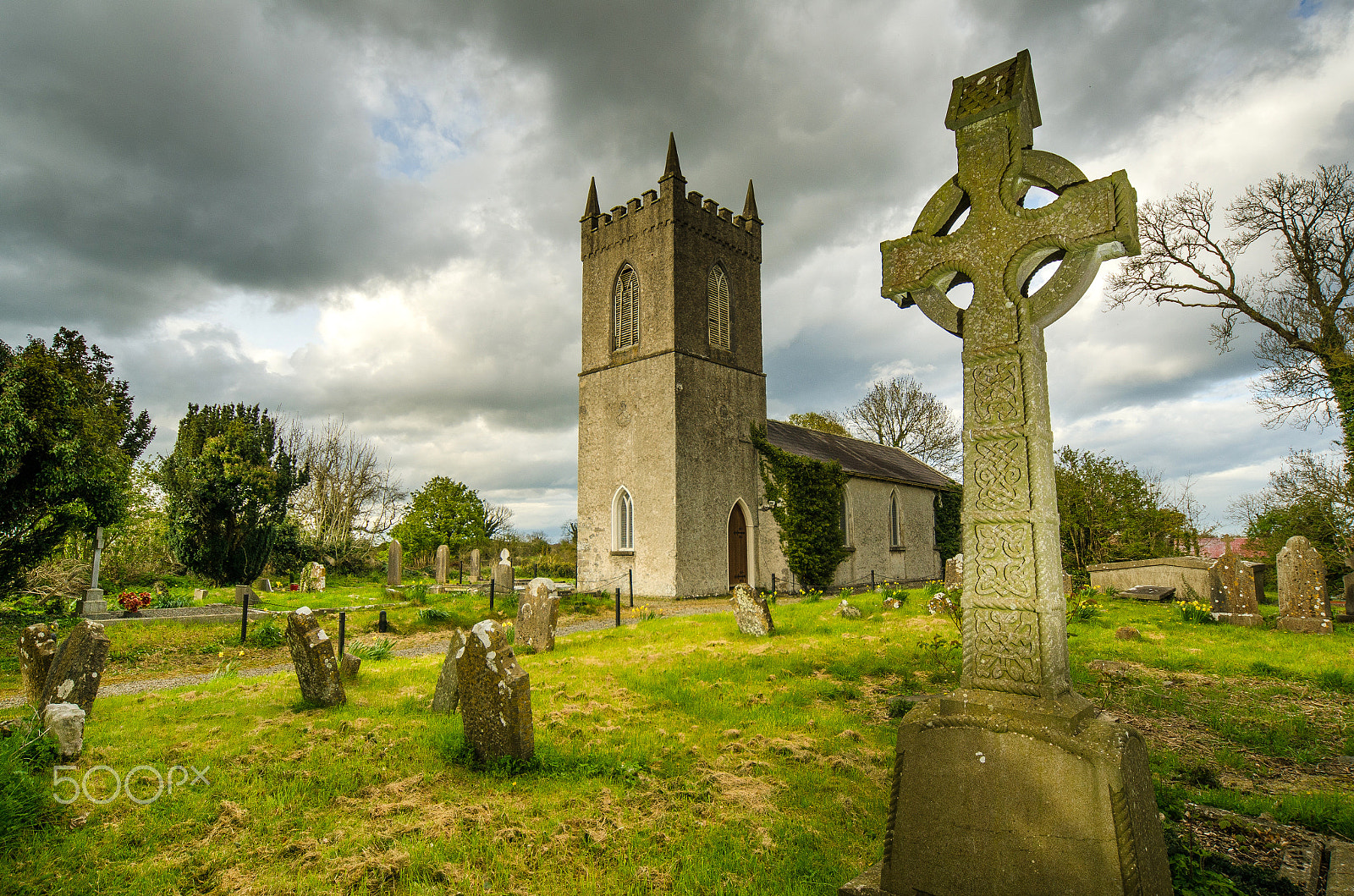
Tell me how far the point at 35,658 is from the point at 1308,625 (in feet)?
56.6

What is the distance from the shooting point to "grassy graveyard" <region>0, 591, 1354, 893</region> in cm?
353

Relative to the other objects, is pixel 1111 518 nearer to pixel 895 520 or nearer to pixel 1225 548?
pixel 1225 548

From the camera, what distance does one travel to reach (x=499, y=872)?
350 cm

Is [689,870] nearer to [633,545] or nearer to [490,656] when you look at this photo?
[490,656]

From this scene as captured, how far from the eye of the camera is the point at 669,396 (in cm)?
1948

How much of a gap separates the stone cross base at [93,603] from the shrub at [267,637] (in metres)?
3.27

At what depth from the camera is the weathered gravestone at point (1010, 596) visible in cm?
283

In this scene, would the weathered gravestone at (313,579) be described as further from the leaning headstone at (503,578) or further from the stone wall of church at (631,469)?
the stone wall of church at (631,469)

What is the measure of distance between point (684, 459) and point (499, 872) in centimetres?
1601

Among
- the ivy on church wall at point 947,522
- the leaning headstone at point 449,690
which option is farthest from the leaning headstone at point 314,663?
the ivy on church wall at point 947,522

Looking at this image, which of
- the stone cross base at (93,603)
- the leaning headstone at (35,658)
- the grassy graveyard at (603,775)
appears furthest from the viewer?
the stone cross base at (93,603)

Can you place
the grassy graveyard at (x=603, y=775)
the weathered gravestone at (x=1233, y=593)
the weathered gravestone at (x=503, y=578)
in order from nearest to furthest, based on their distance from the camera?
the grassy graveyard at (x=603, y=775) → the weathered gravestone at (x=1233, y=593) → the weathered gravestone at (x=503, y=578)

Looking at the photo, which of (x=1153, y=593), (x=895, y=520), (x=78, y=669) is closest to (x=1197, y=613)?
(x=1153, y=593)

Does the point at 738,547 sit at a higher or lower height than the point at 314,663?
higher
